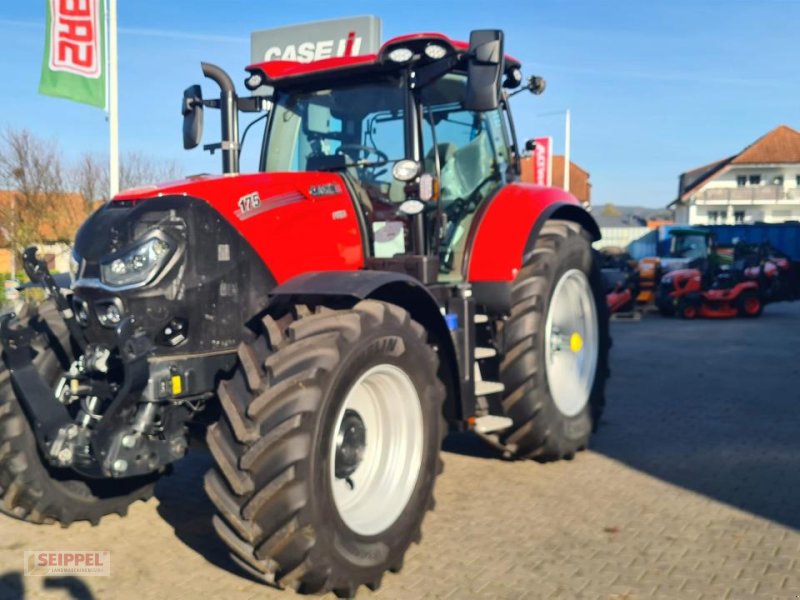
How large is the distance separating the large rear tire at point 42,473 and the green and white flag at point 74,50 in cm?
651

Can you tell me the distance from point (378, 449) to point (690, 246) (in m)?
19.7

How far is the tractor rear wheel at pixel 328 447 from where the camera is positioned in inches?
129

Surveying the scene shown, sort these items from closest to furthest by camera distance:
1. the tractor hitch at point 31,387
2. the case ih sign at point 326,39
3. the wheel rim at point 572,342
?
the tractor hitch at point 31,387, the wheel rim at point 572,342, the case ih sign at point 326,39

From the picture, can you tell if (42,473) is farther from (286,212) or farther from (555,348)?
(555,348)

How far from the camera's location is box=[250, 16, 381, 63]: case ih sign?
662 cm

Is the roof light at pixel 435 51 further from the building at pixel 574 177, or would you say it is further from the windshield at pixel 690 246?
the building at pixel 574 177

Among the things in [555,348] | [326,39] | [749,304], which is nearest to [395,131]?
[555,348]

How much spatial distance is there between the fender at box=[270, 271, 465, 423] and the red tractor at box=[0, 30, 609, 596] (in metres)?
0.01

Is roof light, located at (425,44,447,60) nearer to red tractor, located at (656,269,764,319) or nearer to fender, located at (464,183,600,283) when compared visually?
fender, located at (464,183,600,283)

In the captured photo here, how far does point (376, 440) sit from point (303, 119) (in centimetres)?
218

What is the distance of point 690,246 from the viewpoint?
72.2ft

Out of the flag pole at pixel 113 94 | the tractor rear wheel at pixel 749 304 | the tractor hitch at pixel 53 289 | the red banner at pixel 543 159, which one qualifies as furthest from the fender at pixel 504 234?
the red banner at pixel 543 159

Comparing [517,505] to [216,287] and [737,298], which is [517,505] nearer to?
[216,287]

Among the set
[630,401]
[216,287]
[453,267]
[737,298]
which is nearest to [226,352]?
[216,287]
